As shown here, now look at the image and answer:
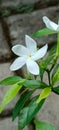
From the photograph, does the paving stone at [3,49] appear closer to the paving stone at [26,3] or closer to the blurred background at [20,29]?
the blurred background at [20,29]

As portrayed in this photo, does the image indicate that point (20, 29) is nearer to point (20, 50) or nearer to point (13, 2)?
point (13, 2)

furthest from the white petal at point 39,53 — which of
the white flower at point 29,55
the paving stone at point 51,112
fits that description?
the paving stone at point 51,112

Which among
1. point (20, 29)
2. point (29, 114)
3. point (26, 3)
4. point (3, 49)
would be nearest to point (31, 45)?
point (29, 114)

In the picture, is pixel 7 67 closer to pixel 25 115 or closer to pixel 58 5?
pixel 58 5

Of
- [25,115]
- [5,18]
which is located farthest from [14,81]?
[5,18]

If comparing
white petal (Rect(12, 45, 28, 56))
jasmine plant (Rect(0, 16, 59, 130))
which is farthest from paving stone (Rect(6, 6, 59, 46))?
white petal (Rect(12, 45, 28, 56))

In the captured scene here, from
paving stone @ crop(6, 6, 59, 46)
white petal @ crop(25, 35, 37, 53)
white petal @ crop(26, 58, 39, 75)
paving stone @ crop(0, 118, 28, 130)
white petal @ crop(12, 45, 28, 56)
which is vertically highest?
white petal @ crop(25, 35, 37, 53)

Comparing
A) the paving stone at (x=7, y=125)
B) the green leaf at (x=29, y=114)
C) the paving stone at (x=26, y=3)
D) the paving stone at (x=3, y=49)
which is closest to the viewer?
the green leaf at (x=29, y=114)

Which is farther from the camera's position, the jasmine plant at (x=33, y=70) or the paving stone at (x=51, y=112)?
the paving stone at (x=51, y=112)

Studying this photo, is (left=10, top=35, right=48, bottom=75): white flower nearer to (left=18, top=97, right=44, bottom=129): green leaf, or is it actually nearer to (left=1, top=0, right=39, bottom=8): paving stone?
(left=18, top=97, right=44, bottom=129): green leaf
